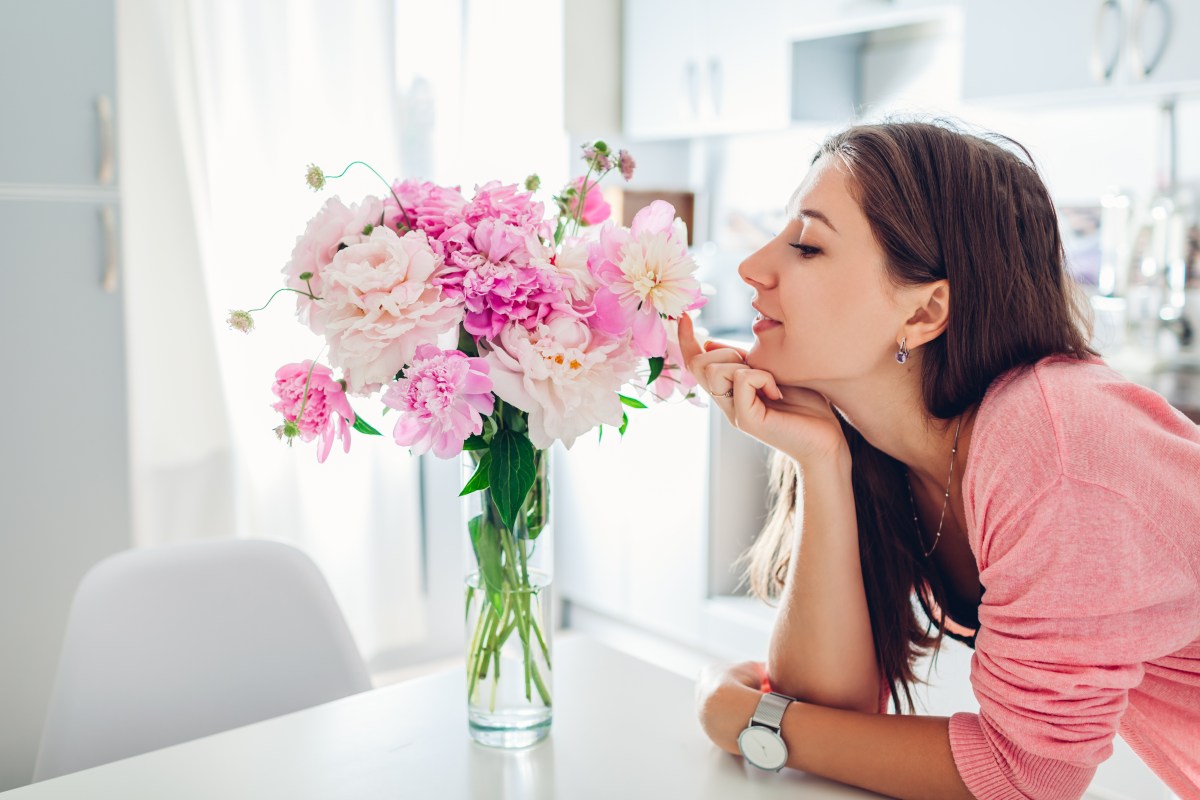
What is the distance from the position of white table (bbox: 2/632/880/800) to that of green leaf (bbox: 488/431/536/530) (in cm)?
25

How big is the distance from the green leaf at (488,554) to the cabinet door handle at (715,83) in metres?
2.47

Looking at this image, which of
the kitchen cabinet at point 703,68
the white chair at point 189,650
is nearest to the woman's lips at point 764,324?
the white chair at point 189,650

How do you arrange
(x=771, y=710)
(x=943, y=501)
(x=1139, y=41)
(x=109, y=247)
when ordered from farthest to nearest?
1. (x=109, y=247)
2. (x=1139, y=41)
3. (x=943, y=501)
4. (x=771, y=710)

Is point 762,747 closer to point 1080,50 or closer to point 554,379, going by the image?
point 554,379

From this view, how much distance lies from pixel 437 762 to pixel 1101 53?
6.92 ft

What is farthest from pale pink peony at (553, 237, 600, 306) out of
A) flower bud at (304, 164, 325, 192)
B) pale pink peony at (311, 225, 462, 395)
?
flower bud at (304, 164, 325, 192)

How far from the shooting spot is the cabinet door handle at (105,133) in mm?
2361

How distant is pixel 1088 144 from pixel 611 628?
6.52 feet

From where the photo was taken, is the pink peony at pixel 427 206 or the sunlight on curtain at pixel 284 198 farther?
the sunlight on curtain at pixel 284 198

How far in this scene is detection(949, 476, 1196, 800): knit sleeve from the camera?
97 cm

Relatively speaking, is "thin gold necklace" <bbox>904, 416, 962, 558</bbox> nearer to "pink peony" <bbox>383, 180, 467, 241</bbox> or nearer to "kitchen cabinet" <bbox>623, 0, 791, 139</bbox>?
"pink peony" <bbox>383, 180, 467, 241</bbox>

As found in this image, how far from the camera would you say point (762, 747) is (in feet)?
3.47

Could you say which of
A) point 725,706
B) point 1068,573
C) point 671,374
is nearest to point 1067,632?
point 1068,573

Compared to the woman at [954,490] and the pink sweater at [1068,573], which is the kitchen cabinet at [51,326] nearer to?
the woman at [954,490]
